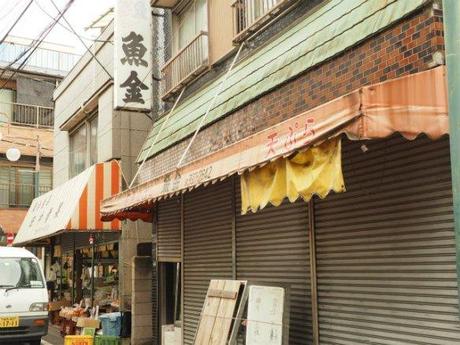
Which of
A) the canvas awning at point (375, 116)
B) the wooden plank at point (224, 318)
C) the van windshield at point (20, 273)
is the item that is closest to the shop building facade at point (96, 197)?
the van windshield at point (20, 273)

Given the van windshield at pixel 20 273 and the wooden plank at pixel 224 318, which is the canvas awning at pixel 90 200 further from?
the wooden plank at pixel 224 318

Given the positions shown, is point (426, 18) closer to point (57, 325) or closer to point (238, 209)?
point (238, 209)

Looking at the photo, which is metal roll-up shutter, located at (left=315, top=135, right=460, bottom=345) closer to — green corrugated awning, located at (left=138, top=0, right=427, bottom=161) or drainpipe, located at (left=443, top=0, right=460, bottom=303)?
green corrugated awning, located at (left=138, top=0, right=427, bottom=161)

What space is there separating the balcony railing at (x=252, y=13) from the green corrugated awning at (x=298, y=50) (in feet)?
1.37

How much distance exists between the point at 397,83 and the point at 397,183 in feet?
4.70

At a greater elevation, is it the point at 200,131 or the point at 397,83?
the point at 200,131

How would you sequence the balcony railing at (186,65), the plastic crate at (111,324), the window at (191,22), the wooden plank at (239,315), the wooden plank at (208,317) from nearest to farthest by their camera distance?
the wooden plank at (239,315) < the wooden plank at (208,317) < the balcony railing at (186,65) < the window at (191,22) < the plastic crate at (111,324)

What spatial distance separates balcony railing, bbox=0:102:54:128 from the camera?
30.1m

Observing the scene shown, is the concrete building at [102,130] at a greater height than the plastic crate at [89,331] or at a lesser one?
greater

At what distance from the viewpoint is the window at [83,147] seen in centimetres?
1772

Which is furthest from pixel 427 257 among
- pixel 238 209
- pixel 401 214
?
pixel 238 209

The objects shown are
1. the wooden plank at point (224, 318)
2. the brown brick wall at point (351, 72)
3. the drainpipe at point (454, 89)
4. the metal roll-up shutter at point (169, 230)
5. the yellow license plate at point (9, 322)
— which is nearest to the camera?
the drainpipe at point (454, 89)

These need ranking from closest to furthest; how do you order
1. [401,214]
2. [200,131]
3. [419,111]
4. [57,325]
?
1. [419,111]
2. [401,214]
3. [200,131]
4. [57,325]

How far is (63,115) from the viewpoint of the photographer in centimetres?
2047
